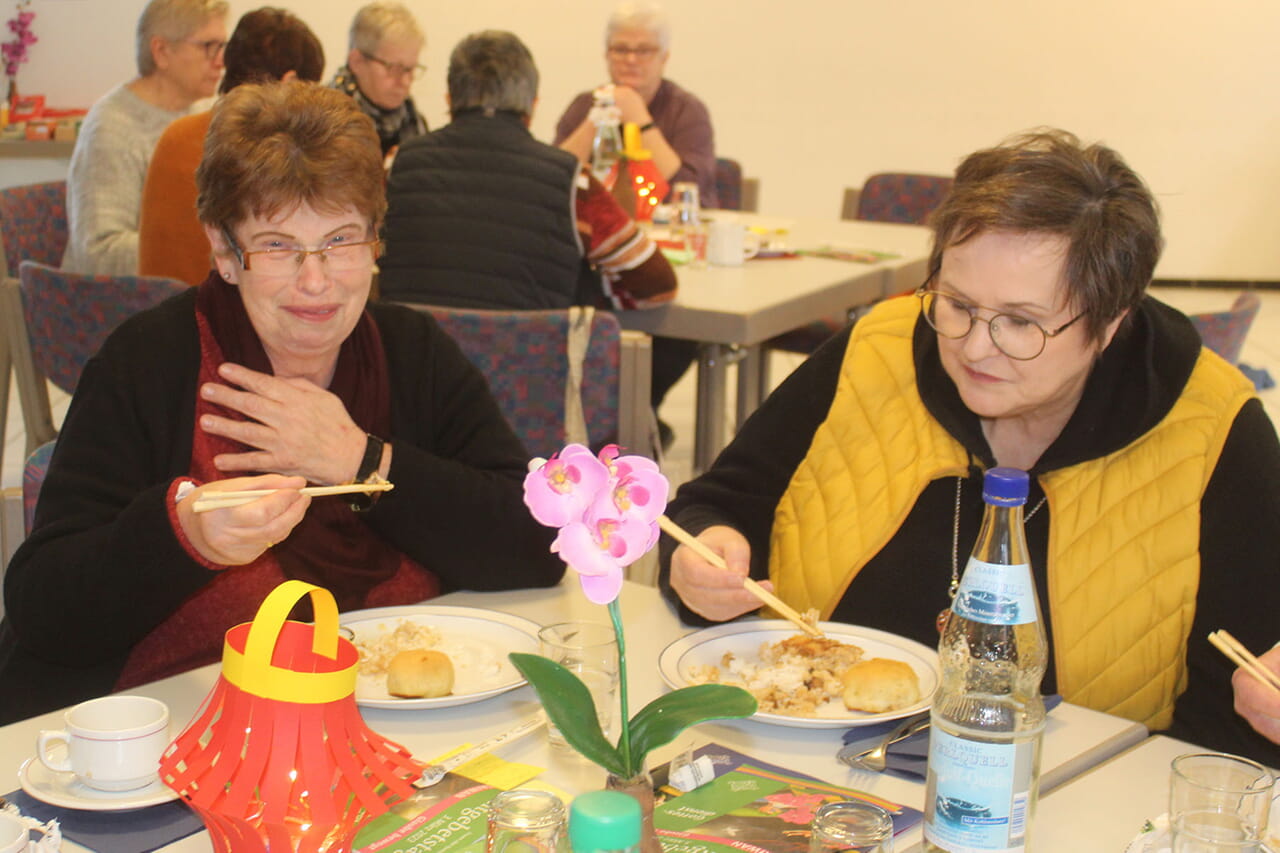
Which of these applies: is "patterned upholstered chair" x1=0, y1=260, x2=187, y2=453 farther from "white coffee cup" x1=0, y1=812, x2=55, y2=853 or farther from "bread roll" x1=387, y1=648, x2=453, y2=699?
"white coffee cup" x1=0, y1=812, x2=55, y2=853

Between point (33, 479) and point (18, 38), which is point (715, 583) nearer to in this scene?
→ point (33, 479)

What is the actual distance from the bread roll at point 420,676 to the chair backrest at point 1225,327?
1971 mm

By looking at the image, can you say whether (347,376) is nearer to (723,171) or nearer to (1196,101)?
(723,171)

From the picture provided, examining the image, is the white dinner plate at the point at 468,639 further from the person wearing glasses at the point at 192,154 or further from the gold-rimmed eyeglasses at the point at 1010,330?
the person wearing glasses at the point at 192,154

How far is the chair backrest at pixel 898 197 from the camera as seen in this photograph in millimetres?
5004

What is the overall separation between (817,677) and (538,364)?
1259mm

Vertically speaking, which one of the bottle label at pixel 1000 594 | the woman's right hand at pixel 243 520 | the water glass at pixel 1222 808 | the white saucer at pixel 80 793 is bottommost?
the white saucer at pixel 80 793

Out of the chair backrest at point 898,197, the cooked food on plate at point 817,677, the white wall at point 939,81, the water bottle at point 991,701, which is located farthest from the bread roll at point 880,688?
the white wall at point 939,81

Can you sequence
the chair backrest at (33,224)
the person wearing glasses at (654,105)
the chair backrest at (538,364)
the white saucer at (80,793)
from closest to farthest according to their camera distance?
the white saucer at (80,793)
the chair backrest at (538,364)
the chair backrest at (33,224)
the person wearing glasses at (654,105)

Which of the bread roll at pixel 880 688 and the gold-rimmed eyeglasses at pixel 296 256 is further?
the gold-rimmed eyeglasses at pixel 296 256

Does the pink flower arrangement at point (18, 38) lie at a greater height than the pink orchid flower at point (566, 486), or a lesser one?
greater

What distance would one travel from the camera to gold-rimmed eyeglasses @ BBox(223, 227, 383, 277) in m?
1.67

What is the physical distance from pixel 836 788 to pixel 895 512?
57 centimetres

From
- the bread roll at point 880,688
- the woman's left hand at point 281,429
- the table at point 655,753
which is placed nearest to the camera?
the table at point 655,753
